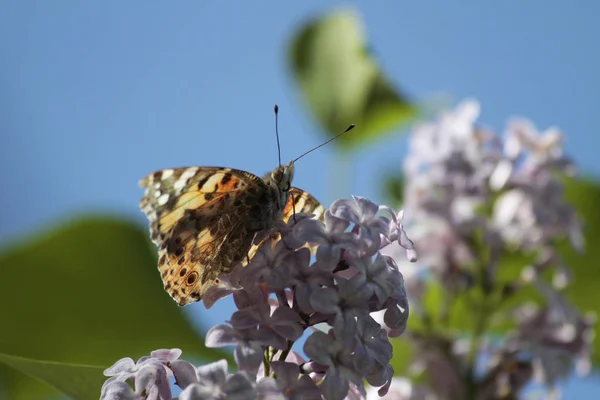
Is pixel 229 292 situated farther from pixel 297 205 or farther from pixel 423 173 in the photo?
pixel 423 173

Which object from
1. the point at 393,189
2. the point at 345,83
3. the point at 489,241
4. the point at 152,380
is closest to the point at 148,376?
the point at 152,380

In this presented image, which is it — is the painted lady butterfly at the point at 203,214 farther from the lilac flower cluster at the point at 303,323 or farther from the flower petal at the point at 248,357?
the flower petal at the point at 248,357

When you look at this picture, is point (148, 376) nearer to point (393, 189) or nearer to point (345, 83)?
point (345, 83)

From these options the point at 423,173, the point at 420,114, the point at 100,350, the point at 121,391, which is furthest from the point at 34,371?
the point at 420,114

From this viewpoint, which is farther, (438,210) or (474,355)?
(438,210)

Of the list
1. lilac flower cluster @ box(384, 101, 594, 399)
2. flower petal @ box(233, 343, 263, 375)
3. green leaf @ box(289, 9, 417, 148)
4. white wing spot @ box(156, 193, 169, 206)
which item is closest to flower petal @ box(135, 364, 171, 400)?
flower petal @ box(233, 343, 263, 375)

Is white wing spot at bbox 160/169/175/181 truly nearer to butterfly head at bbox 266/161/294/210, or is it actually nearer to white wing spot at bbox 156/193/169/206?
white wing spot at bbox 156/193/169/206
